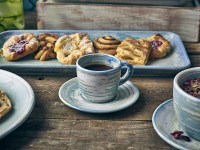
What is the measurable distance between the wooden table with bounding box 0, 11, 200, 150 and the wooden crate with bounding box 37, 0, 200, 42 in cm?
35

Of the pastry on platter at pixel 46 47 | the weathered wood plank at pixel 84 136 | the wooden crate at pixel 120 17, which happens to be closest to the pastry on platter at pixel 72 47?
the pastry on platter at pixel 46 47

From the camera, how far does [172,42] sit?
1180 millimetres

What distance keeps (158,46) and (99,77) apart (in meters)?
0.32

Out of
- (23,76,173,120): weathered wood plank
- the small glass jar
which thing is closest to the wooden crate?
the small glass jar

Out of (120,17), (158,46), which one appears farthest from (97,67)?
(120,17)

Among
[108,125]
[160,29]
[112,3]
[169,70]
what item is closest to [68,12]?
[112,3]

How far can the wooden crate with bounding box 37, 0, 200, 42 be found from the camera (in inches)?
48.6

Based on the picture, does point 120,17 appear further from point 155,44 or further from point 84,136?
point 84,136

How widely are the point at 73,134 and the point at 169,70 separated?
0.33 metres

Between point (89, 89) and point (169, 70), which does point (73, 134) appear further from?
point (169, 70)

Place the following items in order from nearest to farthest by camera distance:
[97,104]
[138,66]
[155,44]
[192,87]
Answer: [192,87] < [97,104] < [138,66] < [155,44]

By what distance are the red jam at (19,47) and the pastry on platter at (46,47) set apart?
4cm

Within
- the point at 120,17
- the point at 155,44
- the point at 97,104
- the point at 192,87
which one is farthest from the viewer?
the point at 120,17

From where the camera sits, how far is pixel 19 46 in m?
1.08
